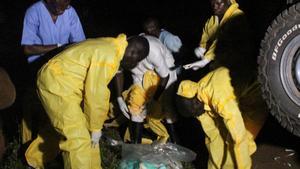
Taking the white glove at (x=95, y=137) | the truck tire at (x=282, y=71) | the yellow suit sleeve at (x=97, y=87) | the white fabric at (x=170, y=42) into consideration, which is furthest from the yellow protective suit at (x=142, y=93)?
the truck tire at (x=282, y=71)

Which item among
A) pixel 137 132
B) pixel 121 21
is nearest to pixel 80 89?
pixel 137 132

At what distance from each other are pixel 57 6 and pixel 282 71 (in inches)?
84.6

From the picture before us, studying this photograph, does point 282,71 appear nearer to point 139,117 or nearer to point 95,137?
point 95,137

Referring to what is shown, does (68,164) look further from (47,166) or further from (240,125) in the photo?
(240,125)

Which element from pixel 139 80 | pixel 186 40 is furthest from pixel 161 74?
pixel 186 40

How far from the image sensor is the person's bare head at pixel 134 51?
14.9 ft

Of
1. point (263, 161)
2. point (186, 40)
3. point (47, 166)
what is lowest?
point (263, 161)

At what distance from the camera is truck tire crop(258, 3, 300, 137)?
13.5 ft

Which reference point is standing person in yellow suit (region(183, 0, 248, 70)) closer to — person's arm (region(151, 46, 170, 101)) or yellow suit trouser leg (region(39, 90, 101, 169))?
person's arm (region(151, 46, 170, 101))

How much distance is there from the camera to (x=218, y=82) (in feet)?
15.3

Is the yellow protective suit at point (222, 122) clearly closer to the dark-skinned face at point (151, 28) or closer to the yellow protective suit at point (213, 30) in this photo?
the yellow protective suit at point (213, 30)

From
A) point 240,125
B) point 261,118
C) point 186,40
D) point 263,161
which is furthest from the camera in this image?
point 186,40

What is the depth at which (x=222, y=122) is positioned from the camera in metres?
4.82

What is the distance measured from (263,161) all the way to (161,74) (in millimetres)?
1301
